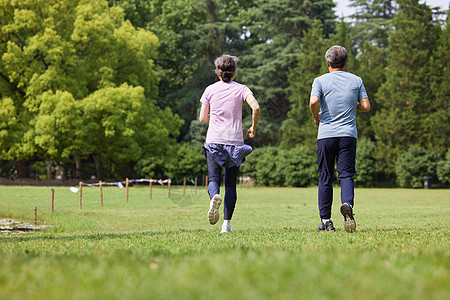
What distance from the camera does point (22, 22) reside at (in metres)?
37.5

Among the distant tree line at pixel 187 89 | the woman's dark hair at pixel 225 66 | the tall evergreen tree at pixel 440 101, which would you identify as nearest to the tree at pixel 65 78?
the distant tree line at pixel 187 89

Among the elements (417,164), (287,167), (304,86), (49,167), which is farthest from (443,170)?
(49,167)

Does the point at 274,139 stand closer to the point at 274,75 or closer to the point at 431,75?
the point at 274,75

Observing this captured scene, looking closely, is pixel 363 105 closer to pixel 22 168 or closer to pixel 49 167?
pixel 22 168

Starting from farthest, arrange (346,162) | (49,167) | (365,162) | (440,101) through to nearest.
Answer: (49,167) → (365,162) → (440,101) → (346,162)

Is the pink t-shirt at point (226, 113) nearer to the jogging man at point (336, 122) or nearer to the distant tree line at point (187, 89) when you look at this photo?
the jogging man at point (336, 122)

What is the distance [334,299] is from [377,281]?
1.43ft

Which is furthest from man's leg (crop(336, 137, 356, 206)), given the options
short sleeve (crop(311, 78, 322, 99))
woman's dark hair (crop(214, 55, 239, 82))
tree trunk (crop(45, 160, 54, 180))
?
tree trunk (crop(45, 160, 54, 180))

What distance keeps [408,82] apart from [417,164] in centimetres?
583

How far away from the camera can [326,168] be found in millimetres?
7348

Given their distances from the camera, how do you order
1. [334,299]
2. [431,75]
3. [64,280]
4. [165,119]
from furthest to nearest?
1. [165,119]
2. [431,75]
3. [64,280]
4. [334,299]

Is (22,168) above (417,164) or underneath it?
underneath

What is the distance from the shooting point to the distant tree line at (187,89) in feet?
122

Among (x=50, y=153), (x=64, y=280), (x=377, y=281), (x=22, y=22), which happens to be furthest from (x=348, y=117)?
(x=22, y=22)
